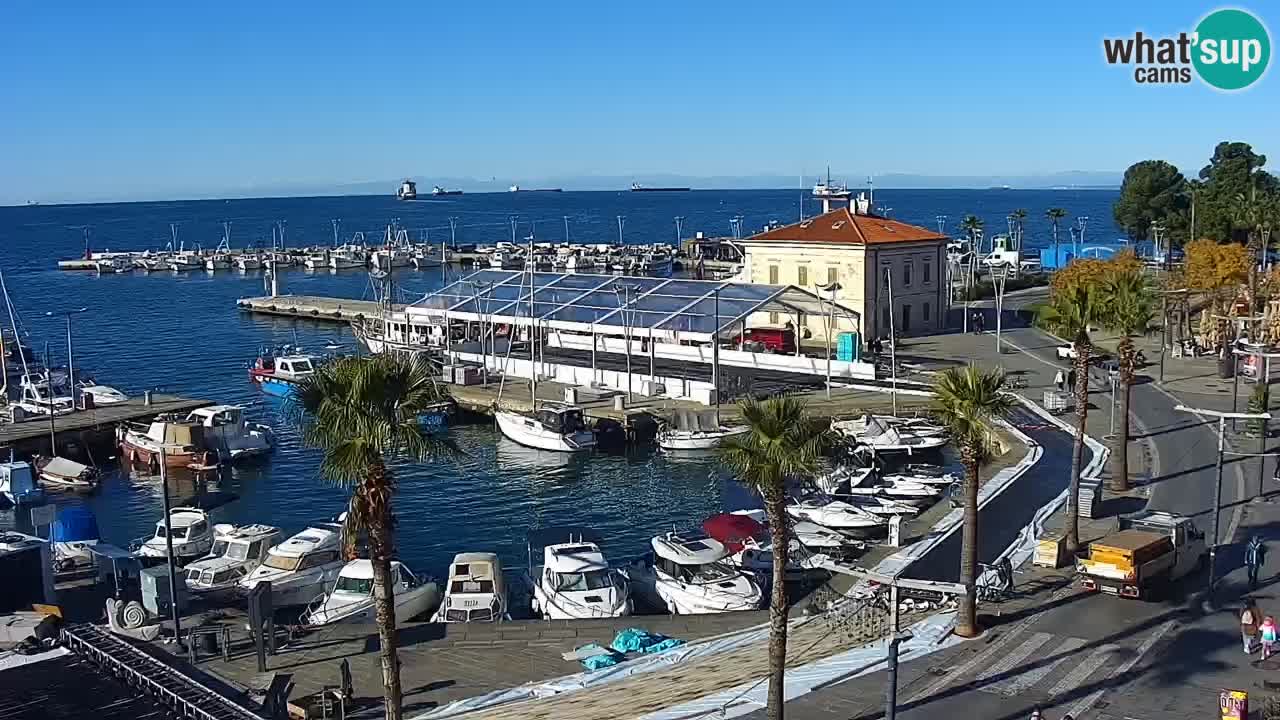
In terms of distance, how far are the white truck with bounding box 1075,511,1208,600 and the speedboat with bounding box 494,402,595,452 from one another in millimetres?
31195

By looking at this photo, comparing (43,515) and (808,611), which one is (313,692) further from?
(43,515)

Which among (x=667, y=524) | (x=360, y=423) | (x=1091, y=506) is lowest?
(x=667, y=524)

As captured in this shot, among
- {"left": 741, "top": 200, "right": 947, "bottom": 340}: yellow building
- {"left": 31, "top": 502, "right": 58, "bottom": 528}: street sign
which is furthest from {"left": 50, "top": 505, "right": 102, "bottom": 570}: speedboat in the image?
{"left": 741, "top": 200, "right": 947, "bottom": 340}: yellow building

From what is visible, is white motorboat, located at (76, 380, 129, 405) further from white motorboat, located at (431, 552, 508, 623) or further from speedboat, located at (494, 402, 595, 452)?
white motorboat, located at (431, 552, 508, 623)

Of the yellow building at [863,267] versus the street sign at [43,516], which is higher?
the yellow building at [863,267]

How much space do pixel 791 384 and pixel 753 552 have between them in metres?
28.0

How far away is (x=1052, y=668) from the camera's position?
2398cm

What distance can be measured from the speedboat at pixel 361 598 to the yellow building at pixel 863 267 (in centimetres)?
4237

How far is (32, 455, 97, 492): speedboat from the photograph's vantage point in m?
53.8

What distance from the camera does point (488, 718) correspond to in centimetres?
2220

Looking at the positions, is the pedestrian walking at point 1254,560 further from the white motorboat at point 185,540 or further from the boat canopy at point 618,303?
the boat canopy at point 618,303

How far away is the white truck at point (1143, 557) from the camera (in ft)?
90.1

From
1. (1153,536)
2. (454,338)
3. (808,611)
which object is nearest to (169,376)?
(454,338)

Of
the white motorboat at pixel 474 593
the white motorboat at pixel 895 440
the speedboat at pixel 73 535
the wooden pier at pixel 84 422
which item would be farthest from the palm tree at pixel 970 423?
the wooden pier at pixel 84 422
